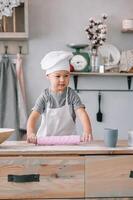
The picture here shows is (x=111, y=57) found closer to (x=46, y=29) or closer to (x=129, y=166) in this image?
(x=46, y=29)

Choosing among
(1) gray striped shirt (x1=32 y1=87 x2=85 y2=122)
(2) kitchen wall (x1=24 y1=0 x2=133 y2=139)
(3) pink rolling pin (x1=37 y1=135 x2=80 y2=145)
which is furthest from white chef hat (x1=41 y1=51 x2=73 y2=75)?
(2) kitchen wall (x1=24 y1=0 x2=133 y2=139)

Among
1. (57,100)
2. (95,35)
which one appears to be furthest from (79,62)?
(57,100)

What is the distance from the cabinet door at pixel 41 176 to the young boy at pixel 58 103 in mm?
482

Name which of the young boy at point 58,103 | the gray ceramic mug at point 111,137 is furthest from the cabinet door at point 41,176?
the young boy at point 58,103

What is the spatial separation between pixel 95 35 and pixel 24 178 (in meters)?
1.84

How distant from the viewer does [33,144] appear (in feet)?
5.68

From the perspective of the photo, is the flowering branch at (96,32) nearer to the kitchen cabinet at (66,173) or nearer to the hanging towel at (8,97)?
the hanging towel at (8,97)

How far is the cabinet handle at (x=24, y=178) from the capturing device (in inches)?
60.9

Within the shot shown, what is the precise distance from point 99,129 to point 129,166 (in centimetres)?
178

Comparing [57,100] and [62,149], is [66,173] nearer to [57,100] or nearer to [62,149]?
[62,149]

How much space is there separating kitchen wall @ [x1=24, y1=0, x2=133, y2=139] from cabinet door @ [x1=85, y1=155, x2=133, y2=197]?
173 cm

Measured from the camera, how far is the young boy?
2043 mm

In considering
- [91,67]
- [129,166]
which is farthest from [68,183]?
[91,67]

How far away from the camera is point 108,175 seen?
61.7 inches
